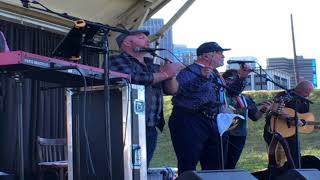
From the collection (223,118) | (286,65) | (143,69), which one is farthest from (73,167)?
(286,65)

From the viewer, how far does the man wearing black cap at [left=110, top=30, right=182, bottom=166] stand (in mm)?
5035

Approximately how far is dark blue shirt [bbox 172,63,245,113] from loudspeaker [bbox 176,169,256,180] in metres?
1.46

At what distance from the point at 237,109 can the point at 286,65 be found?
22.4m

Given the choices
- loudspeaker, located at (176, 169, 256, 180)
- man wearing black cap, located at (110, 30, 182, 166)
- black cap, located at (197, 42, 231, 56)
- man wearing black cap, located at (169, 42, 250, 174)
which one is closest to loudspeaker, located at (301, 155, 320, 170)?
man wearing black cap, located at (169, 42, 250, 174)

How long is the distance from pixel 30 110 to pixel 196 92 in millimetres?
2388

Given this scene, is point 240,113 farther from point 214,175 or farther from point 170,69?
point 214,175

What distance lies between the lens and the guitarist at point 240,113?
632cm

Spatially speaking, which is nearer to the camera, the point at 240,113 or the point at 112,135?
the point at 112,135

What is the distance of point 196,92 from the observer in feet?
18.4

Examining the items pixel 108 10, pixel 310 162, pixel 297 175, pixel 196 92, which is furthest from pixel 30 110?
pixel 297 175

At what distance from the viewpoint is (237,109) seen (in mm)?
6508

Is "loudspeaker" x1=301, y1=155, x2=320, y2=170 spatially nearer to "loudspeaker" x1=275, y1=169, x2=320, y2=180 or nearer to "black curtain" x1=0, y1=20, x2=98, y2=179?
"loudspeaker" x1=275, y1=169, x2=320, y2=180

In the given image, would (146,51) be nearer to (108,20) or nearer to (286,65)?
(108,20)

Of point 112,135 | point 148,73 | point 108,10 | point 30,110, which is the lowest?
point 112,135
